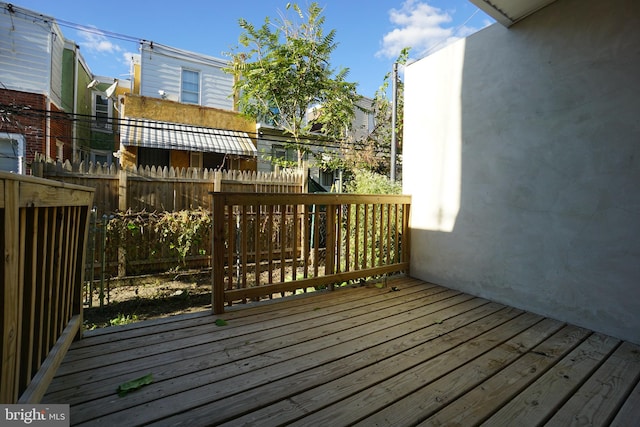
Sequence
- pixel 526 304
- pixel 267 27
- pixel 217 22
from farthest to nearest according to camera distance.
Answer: pixel 217 22, pixel 267 27, pixel 526 304

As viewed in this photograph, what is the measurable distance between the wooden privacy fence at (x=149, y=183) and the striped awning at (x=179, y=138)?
7.56 feet

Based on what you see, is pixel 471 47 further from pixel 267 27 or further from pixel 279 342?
pixel 267 27

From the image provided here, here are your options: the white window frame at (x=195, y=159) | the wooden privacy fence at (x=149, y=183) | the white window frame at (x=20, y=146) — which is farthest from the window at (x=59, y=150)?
the wooden privacy fence at (x=149, y=183)

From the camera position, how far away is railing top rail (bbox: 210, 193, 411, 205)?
2.46 m

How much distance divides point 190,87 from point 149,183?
241 inches

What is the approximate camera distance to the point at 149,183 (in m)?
5.12

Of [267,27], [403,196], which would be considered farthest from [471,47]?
[267,27]

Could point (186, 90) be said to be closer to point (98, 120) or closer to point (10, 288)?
point (98, 120)

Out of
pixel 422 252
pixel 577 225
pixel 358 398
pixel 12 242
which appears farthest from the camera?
pixel 422 252

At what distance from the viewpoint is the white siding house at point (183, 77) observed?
9320mm

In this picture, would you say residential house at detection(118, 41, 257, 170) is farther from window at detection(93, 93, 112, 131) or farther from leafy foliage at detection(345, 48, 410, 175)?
leafy foliage at detection(345, 48, 410, 175)


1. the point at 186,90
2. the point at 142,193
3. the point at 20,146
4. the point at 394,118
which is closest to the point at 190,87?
the point at 186,90

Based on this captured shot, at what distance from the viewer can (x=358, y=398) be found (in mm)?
1464

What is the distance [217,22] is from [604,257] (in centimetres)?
1007
